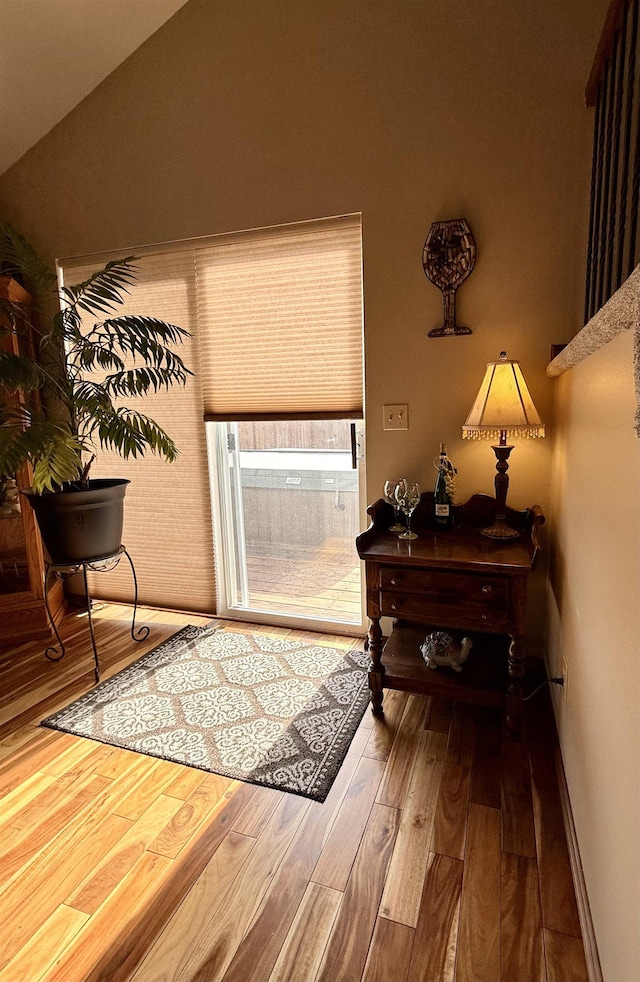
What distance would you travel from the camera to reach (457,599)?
176 cm

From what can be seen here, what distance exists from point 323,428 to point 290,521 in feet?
1.81

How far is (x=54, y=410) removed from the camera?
9.57ft

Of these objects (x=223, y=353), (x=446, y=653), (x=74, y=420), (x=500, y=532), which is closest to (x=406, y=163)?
(x=223, y=353)

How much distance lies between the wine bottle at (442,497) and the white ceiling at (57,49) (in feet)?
7.89

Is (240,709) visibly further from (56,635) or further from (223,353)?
(223,353)

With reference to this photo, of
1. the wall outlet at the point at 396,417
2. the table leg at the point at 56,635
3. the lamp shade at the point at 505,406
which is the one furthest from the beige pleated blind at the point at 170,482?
the lamp shade at the point at 505,406

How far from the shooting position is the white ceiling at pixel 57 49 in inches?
85.8

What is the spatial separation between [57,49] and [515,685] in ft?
10.9

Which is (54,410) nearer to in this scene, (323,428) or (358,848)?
(323,428)

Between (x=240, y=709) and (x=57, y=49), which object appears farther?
(x=57, y=49)

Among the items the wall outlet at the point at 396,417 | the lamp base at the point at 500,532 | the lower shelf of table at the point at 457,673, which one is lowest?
the lower shelf of table at the point at 457,673

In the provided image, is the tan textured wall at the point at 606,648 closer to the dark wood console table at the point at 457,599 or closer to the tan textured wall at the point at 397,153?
the dark wood console table at the point at 457,599

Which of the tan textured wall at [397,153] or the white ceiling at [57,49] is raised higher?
the white ceiling at [57,49]

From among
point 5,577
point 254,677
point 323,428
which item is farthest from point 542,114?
point 5,577
